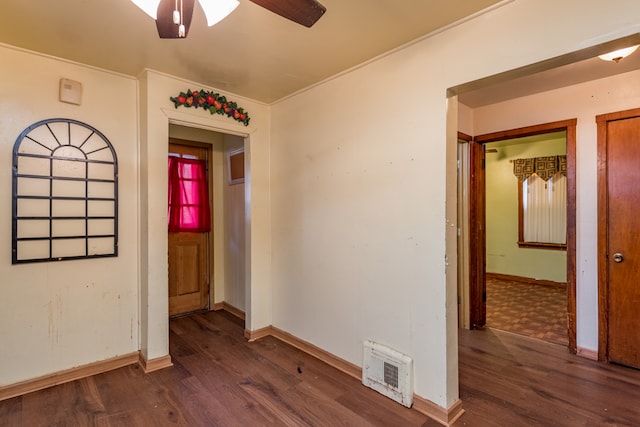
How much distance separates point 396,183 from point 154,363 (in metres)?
2.41

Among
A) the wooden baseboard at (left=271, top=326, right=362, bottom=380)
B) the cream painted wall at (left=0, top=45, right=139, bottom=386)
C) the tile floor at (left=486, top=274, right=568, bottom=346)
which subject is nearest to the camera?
the cream painted wall at (left=0, top=45, right=139, bottom=386)

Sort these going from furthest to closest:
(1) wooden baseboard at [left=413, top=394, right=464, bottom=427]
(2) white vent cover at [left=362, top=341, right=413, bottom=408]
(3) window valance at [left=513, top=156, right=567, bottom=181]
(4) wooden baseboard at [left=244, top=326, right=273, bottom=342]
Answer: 1. (3) window valance at [left=513, top=156, right=567, bottom=181]
2. (4) wooden baseboard at [left=244, top=326, right=273, bottom=342]
3. (2) white vent cover at [left=362, top=341, right=413, bottom=408]
4. (1) wooden baseboard at [left=413, top=394, right=464, bottom=427]

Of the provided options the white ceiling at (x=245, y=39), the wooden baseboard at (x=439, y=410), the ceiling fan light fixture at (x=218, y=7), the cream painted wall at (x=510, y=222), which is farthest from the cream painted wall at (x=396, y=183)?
the cream painted wall at (x=510, y=222)

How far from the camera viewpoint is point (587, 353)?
2770 mm

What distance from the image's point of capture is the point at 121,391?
7.38 feet

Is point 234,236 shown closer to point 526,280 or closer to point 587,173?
point 587,173

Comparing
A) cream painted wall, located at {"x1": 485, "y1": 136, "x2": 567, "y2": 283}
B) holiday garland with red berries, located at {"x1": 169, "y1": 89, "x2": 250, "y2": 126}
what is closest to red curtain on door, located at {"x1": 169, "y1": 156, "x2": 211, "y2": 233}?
holiday garland with red berries, located at {"x1": 169, "y1": 89, "x2": 250, "y2": 126}

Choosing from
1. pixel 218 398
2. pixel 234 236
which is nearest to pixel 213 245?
pixel 234 236

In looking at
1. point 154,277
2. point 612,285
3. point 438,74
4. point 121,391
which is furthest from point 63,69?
point 612,285

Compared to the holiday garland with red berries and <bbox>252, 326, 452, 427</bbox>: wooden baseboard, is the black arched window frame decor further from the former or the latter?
A: <bbox>252, 326, 452, 427</bbox>: wooden baseboard

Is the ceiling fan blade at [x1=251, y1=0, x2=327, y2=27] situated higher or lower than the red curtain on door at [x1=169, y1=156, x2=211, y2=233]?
higher

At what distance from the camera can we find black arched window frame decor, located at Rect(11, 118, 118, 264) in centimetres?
223

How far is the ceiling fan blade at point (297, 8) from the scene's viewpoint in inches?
46.1

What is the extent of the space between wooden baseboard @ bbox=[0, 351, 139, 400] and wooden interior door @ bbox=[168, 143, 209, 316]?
46.9 inches
